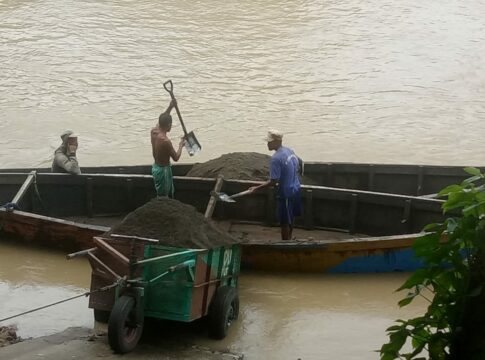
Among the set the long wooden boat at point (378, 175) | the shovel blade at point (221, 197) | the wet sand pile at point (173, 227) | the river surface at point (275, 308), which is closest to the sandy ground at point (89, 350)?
the river surface at point (275, 308)

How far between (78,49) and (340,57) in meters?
8.77

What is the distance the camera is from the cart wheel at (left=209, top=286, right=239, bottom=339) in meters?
7.48

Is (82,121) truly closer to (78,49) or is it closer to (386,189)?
(78,49)

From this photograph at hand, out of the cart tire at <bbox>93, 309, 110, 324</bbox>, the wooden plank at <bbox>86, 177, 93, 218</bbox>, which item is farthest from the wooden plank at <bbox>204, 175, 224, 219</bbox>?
the cart tire at <bbox>93, 309, 110, 324</bbox>

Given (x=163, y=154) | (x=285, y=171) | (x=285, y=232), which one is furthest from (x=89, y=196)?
(x=285, y=171)

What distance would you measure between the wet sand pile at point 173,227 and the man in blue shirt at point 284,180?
1957 millimetres

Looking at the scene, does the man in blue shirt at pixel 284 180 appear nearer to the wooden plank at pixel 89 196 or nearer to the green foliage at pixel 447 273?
the wooden plank at pixel 89 196

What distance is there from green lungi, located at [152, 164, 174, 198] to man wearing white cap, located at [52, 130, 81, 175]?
1.67 metres

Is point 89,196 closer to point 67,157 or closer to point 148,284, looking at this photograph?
point 67,157

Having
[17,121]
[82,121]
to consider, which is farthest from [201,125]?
[17,121]

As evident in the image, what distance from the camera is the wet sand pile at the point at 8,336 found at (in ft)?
24.1

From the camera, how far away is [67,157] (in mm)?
11500

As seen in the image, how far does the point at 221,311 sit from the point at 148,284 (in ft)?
3.08

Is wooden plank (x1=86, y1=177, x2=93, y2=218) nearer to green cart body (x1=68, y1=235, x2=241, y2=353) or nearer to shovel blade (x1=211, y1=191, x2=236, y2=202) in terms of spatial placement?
shovel blade (x1=211, y1=191, x2=236, y2=202)
